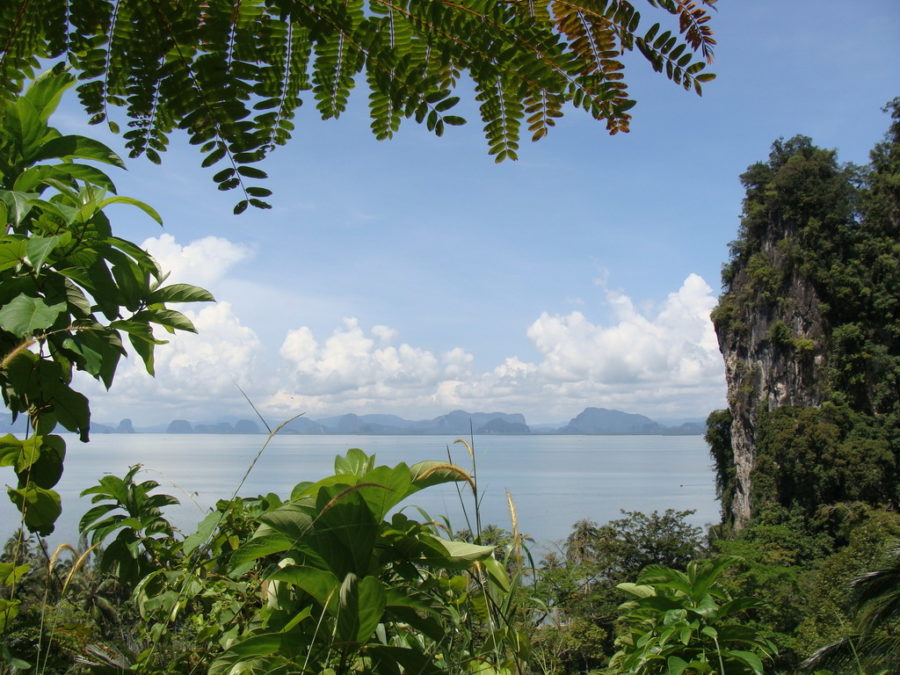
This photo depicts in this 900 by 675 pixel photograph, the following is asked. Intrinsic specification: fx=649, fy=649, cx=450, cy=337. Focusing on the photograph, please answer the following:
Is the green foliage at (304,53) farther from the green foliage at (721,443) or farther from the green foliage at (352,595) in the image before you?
the green foliage at (721,443)

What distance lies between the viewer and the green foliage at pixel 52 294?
97 cm

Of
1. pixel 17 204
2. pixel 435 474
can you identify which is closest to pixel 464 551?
pixel 435 474

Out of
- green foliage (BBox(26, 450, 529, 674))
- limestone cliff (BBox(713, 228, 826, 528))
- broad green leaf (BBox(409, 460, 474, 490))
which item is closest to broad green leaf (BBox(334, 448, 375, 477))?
green foliage (BBox(26, 450, 529, 674))

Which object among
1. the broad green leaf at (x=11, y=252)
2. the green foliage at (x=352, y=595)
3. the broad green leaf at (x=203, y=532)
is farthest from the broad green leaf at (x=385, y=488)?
the broad green leaf at (x=11, y=252)

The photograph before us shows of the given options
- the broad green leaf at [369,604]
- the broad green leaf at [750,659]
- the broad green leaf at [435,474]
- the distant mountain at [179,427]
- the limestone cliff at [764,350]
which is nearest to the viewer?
the broad green leaf at [369,604]

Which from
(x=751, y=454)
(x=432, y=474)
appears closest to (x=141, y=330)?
(x=432, y=474)

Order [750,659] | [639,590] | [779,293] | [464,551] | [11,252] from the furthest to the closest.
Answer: [779,293] < [639,590] < [750,659] < [11,252] < [464,551]

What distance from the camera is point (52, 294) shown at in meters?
1.01

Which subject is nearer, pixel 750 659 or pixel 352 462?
pixel 352 462

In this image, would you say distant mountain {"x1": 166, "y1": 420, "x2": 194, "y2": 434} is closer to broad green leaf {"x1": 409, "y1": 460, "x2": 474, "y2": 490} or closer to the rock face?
the rock face

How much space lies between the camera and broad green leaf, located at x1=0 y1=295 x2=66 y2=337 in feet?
2.87

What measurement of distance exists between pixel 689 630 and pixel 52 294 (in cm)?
133

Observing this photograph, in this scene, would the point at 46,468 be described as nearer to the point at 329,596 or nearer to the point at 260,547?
the point at 260,547

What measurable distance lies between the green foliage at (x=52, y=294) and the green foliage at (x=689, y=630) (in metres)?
1.13
